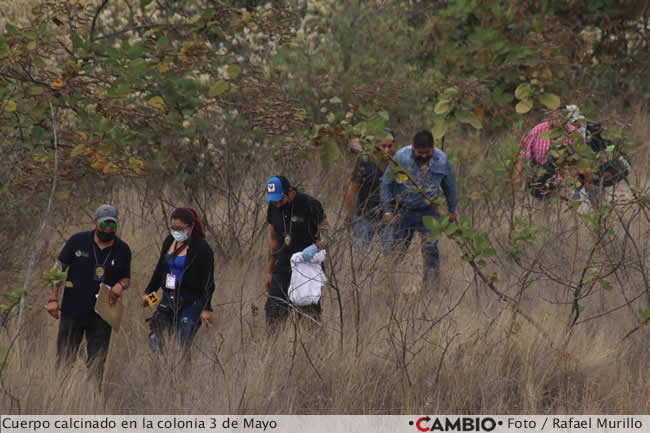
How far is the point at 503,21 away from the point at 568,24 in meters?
1.26

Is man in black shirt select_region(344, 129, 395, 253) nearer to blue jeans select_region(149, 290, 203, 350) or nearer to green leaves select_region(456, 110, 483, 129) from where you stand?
blue jeans select_region(149, 290, 203, 350)

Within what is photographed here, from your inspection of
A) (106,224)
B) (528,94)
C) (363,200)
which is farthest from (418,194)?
(106,224)

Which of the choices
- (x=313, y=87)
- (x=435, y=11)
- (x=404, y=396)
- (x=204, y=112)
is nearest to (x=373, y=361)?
(x=404, y=396)

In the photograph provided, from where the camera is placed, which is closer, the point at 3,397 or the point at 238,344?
the point at 3,397

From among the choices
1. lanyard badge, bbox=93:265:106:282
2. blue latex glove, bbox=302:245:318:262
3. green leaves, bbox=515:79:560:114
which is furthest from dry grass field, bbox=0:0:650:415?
green leaves, bbox=515:79:560:114

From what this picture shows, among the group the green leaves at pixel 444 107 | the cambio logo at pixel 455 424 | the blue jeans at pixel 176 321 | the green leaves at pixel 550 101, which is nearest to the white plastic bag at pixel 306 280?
the blue jeans at pixel 176 321

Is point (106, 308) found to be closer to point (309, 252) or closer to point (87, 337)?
point (87, 337)

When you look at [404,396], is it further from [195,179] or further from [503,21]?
[503,21]

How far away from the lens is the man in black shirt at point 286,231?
673cm

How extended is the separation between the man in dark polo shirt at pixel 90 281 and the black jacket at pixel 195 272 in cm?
34

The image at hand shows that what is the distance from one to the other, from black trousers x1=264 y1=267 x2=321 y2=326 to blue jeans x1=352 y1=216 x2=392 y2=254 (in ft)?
2.85

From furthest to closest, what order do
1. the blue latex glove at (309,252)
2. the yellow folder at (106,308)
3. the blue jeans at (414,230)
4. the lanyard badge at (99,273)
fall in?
the blue jeans at (414,230), the blue latex glove at (309,252), the lanyard badge at (99,273), the yellow folder at (106,308)

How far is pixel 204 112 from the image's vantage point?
8930 millimetres

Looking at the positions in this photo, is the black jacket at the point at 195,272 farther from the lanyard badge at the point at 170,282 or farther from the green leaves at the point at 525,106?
the green leaves at the point at 525,106
